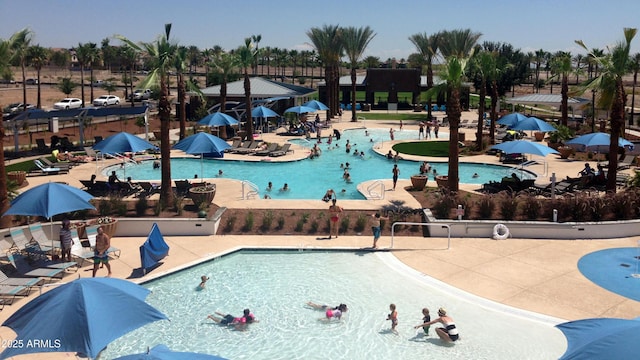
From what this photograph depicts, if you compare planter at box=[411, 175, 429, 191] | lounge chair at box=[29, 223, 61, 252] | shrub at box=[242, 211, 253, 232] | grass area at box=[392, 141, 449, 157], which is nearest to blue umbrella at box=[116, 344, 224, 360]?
lounge chair at box=[29, 223, 61, 252]

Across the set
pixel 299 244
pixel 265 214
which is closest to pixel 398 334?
pixel 299 244

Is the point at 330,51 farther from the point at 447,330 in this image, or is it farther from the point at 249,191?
the point at 447,330

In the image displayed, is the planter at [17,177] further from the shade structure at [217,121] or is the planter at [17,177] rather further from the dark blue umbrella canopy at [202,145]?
the shade structure at [217,121]

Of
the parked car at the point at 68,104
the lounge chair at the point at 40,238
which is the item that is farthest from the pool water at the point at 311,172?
the parked car at the point at 68,104

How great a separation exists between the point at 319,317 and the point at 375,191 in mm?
12421

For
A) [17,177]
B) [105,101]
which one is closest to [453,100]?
[17,177]

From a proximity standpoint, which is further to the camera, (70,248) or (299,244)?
(299,244)

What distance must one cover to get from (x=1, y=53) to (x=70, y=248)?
8119 millimetres

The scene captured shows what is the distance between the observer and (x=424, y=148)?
38.4 meters

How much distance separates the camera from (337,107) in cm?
6228

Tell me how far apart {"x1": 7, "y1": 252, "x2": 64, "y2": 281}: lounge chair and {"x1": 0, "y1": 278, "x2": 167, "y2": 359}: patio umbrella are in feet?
18.8

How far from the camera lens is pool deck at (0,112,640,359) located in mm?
13172

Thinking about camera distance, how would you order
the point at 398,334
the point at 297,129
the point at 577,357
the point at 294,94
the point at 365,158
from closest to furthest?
1. the point at 577,357
2. the point at 398,334
3. the point at 365,158
4. the point at 297,129
5. the point at 294,94

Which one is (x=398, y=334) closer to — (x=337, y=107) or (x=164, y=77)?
(x=164, y=77)
